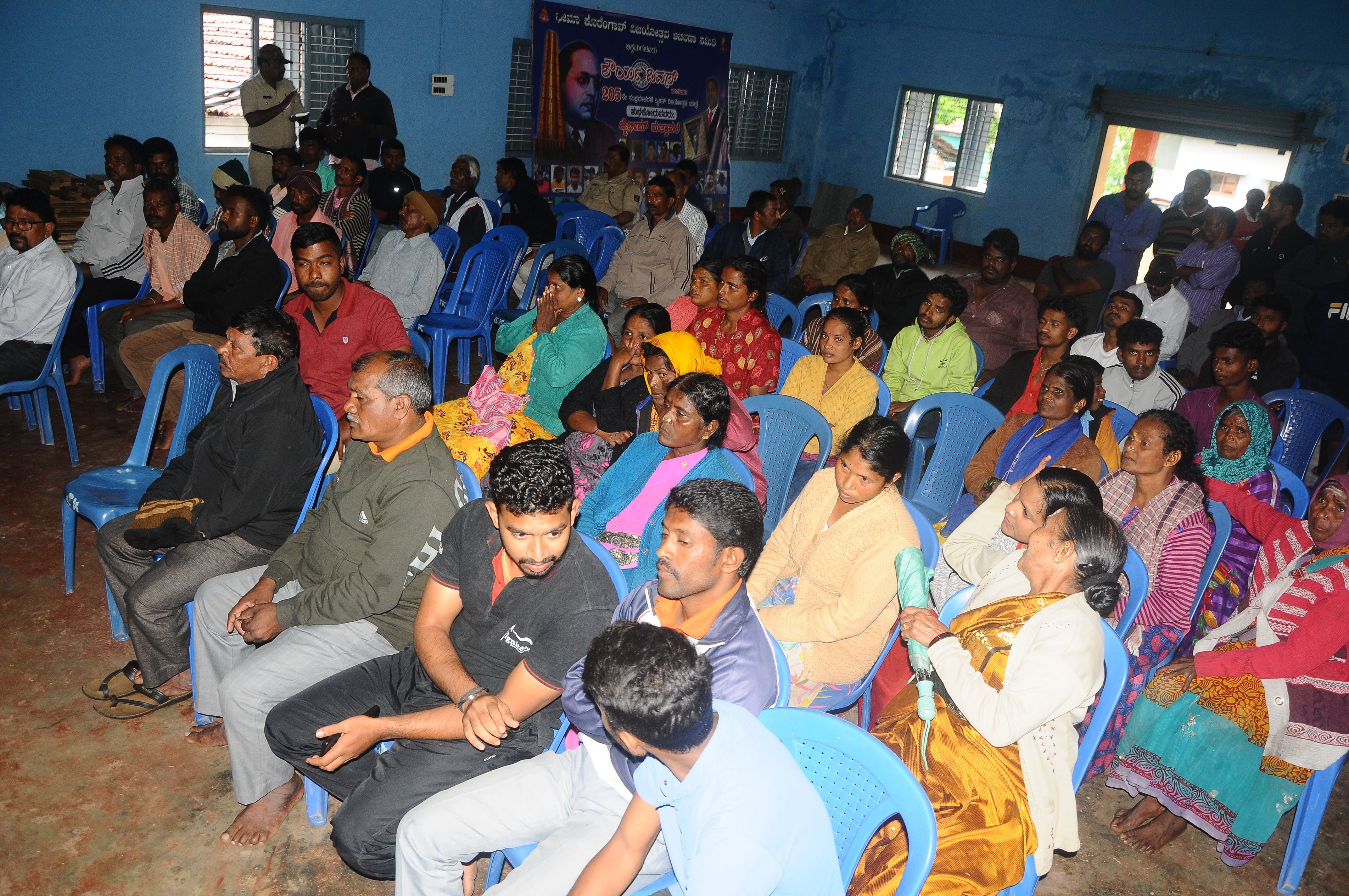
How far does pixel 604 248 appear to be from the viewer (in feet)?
23.5

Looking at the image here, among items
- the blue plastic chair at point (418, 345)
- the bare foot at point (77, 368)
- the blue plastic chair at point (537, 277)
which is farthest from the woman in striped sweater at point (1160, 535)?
the bare foot at point (77, 368)

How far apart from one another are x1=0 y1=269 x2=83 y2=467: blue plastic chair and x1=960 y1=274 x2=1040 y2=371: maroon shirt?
5008 mm

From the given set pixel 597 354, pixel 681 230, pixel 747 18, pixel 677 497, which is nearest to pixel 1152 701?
pixel 677 497

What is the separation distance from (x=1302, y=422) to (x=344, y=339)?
4.99 m

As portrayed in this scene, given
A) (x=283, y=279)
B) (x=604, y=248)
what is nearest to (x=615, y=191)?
(x=604, y=248)

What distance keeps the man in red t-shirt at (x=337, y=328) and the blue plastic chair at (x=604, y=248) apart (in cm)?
303

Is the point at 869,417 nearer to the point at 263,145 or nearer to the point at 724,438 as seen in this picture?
the point at 724,438

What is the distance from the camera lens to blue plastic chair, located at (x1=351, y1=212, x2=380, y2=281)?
682cm

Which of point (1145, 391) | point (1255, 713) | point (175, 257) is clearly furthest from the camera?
point (175, 257)

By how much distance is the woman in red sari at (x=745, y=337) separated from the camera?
15.3ft

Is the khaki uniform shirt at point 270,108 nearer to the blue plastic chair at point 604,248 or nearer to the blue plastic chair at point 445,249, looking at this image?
the blue plastic chair at point 445,249

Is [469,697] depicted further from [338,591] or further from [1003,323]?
[1003,323]

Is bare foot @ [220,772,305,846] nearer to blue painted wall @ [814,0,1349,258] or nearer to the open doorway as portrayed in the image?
the open doorway

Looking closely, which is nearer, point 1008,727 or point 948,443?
point 1008,727
